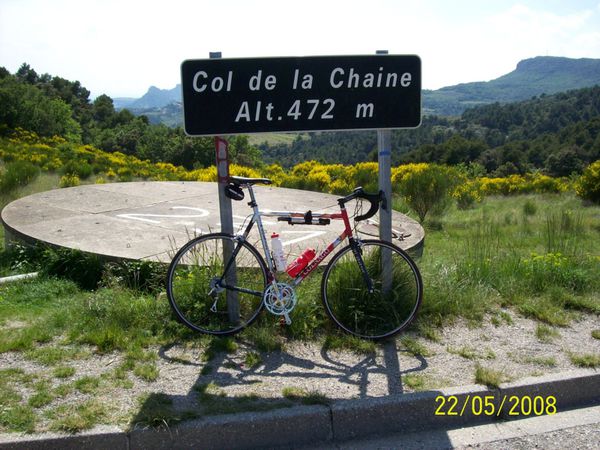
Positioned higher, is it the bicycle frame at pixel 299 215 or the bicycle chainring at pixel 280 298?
the bicycle frame at pixel 299 215

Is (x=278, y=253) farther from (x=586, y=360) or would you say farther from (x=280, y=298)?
(x=586, y=360)

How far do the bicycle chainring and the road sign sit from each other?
1.03 m

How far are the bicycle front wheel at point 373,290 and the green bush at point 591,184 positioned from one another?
1285cm

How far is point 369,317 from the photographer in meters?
4.04

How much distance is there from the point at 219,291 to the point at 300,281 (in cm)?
56

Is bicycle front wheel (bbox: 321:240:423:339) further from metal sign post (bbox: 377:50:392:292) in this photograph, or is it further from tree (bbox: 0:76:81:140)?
tree (bbox: 0:76:81:140)

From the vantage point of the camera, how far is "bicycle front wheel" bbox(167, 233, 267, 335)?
12.9 feet

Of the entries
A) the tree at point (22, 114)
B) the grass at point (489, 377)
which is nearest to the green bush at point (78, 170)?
the grass at point (489, 377)

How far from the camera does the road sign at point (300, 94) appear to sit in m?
3.73

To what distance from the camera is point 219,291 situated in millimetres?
3992

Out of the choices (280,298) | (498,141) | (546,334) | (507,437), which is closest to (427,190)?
(546,334)

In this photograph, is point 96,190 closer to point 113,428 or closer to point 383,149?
point 383,149

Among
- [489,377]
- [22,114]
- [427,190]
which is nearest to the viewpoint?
[489,377]

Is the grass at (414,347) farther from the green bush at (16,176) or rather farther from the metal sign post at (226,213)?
the green bush at (16,176)
